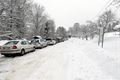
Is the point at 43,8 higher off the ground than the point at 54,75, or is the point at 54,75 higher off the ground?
the point at 43,8

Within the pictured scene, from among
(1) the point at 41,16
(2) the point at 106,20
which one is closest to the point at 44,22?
(1) the point at 41,16

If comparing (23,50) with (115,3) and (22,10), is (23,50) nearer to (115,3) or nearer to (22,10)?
(115,3)

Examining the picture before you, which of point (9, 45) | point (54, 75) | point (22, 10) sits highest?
point (22, 10)

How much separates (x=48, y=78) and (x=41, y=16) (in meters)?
50.7

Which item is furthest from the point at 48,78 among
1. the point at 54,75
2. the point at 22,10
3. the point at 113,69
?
the point at 22,10

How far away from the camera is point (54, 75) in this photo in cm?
637

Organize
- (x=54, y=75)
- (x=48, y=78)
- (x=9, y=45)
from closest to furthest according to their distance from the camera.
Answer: (x=48, y=78) → (x=54, y=75) → (x=9, y=45)

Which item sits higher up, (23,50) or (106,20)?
(106,20)

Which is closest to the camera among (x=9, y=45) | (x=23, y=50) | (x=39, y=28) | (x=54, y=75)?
(x=54, y=75)

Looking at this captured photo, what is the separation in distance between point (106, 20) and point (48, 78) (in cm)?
4317

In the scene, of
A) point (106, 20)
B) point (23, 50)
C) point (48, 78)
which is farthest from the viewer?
point (106, 20)

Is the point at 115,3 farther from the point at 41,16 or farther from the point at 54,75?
the point at 41,16

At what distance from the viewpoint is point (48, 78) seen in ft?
19.5

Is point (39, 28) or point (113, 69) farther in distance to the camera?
point (39, 28)
